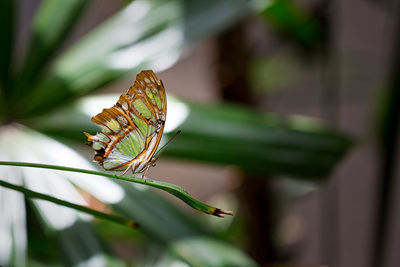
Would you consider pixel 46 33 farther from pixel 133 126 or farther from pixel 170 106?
pixel 133 126

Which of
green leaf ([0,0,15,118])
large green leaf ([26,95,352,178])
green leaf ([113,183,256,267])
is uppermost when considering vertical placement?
green leaf ([0,0,15,118])

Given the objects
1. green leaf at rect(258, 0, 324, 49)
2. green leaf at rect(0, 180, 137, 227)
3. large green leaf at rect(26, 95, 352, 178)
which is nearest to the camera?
green leaf at rect(0, 180, 137, 227)

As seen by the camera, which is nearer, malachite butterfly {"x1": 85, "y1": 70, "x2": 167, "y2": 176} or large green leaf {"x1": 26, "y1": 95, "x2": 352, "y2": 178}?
malachite butterfly {"x1": 85, "y1": 70, "x2": 167, "y2": 176}

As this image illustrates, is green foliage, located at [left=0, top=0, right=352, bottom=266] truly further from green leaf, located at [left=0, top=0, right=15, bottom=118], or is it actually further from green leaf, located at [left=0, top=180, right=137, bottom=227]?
green leaf, located at [left=0, top=180, right=137, bottom=227]

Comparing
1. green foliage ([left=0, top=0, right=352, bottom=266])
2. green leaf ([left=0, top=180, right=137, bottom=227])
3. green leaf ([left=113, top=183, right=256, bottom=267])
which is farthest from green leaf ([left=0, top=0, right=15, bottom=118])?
green leaf ([left=0, top=180, right=137, bottom=227])

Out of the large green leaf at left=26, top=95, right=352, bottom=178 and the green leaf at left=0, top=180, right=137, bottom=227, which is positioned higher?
the large green leaf at left=26, top=95, right=352, bottom=178

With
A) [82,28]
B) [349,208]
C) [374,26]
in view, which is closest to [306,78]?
[374,26]
